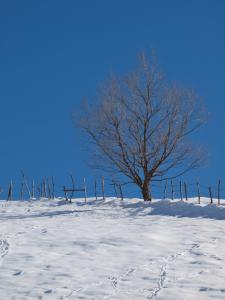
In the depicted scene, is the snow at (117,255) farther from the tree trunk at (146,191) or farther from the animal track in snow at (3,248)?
the tree trunk at (146,191)

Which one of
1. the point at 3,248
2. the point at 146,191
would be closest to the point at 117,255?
the point at 3,248

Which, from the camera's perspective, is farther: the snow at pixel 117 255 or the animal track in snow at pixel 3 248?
the animal track in snow at pixel 3 248

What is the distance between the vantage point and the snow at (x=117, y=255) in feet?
36.1

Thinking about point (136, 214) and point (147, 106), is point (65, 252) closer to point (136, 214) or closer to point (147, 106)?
point (136, 214)

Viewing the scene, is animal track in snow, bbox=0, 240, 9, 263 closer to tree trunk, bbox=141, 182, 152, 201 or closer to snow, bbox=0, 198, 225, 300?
snow, bbox=0, 198, 225, 300

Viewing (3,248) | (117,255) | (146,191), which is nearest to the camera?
(117,255)

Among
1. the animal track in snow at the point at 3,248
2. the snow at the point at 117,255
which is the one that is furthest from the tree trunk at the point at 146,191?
the animal track in snow at the point at 3,248

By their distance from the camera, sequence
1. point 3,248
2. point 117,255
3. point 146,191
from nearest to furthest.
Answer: point 117,255
point 3,248
point 146,191

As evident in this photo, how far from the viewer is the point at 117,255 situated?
46.2 ft

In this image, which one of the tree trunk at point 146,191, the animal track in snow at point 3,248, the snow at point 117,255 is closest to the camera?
the snow at point 117,255

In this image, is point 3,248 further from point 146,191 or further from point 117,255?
point 146,191

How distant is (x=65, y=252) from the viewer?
1466 centimetres

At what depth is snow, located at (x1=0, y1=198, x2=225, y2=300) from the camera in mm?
10992

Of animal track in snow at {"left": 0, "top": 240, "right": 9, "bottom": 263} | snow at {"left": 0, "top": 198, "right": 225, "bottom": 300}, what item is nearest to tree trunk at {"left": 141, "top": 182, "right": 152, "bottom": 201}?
snow at {"left": 0, "top": 198, "right": 225, "bottom": 300}
